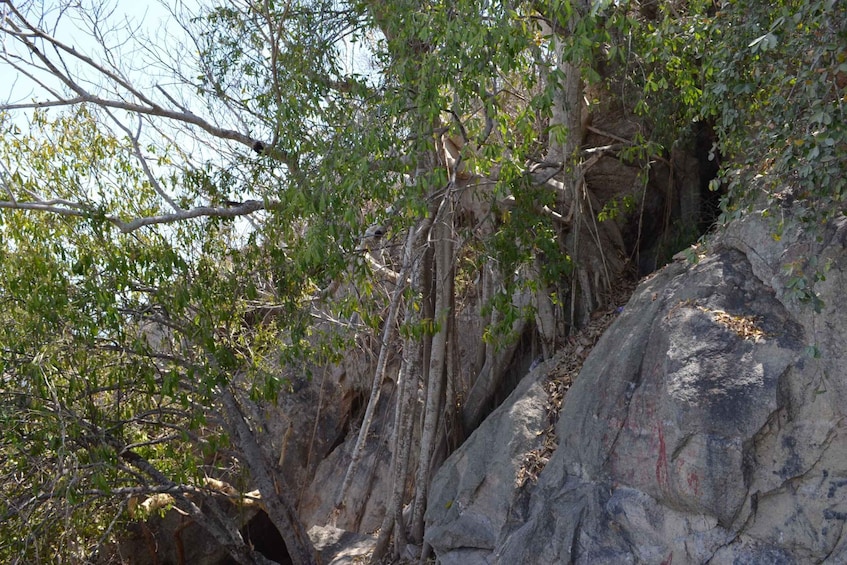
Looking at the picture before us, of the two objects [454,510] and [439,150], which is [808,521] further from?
[439,150]

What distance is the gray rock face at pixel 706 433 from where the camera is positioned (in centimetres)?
589

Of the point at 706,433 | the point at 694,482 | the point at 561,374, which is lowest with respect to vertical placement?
the point at 694,482

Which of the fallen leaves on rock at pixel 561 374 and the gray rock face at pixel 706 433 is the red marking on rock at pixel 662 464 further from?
the fallen leaves on rock at pixel 561 374

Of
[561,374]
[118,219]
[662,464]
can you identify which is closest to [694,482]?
[662,464]

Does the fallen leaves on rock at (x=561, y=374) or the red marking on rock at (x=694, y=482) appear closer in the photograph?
the red marking on rock at (x=694, y=482)

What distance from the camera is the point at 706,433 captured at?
6191mm

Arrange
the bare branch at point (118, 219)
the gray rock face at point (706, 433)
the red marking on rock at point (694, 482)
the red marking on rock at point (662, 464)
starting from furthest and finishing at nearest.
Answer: the bare branch at point (118, 219) → the red marking on rock at point (662, 464) → the red marking on rock at point (694, 482) → the gray rock face at point (706, 433)

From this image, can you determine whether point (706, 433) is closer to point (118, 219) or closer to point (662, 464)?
point (662, 464)

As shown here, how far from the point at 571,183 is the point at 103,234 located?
15.2 feet

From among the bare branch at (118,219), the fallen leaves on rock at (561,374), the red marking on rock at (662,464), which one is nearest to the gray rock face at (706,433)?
the red marking on rock at (662,464)

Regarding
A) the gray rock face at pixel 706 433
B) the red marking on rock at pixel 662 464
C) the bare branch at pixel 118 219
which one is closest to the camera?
the gray rock face at pixel 706 433

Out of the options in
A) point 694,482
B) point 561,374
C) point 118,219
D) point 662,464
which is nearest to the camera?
point 694,482

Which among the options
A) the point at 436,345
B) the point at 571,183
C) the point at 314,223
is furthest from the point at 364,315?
the point at 571,183

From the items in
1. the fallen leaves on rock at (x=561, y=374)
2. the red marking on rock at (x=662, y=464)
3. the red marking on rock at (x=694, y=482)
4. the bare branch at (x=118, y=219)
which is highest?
the bare branch at (x=118, y=219)
